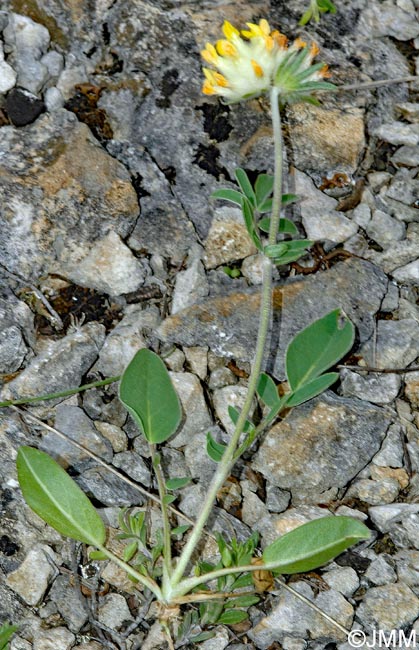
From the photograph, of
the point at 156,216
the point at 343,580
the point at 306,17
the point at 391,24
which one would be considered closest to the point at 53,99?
the point at 156,216

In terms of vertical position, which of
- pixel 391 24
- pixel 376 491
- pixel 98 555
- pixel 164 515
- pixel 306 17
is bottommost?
pixel 98 555

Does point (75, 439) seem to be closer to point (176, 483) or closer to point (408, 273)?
point (176, 483)

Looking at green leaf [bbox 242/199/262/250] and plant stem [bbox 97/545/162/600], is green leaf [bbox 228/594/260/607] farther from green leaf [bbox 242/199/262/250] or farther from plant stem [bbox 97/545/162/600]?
green leaf [bbox 242/199/262/250]

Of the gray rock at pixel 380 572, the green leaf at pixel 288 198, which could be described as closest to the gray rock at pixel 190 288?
the green leaf at pixel 288 198

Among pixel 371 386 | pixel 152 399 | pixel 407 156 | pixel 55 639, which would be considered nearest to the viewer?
pixel 55 639

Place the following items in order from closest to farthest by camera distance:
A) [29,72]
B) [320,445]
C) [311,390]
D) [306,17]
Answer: [311,390] < [320,445] < [29,72] < [306,17]

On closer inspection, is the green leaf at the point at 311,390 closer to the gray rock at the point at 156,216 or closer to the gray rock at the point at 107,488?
the gray rock at the point at 107,488
